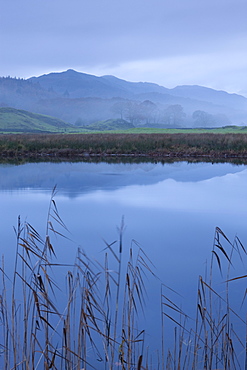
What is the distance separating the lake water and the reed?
10.6 inches

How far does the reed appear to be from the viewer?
11.2 feet

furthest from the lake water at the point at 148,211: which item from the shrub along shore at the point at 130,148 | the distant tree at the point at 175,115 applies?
the distant tree at the point at 175,115

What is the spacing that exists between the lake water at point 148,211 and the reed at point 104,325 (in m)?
0.27

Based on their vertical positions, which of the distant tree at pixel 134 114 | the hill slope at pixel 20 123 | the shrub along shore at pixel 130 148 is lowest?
the shrub along shore at pixel 130 148

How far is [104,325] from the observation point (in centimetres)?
397

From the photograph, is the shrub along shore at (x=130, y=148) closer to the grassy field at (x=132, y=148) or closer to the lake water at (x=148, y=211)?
the grassy field at (x=132, y=148)

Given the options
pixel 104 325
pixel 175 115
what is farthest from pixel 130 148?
pixel 175 115

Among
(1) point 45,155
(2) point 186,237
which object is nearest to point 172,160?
(1) point 45,155

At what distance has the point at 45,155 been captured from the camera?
2603cm

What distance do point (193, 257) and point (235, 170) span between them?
496 inches

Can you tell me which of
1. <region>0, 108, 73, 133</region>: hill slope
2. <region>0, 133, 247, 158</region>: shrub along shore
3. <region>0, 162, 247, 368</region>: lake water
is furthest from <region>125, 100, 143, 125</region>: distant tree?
<region>0, 162, 247, 368</region>: lake water

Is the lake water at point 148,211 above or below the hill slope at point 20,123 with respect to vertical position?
below

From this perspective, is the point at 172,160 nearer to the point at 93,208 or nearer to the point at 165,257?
the point at 93,208

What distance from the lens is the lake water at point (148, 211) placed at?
6484 mm
